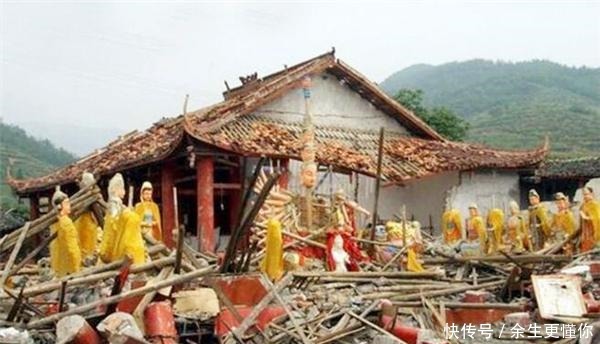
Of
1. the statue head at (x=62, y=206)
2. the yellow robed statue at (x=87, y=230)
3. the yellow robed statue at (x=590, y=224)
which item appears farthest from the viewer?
the yellow robed statue at (x=590, y=224)

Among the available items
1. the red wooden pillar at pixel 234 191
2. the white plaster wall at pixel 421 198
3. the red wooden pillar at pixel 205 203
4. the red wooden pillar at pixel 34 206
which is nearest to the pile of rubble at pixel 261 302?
the red wooden pillar at pixel 205 203

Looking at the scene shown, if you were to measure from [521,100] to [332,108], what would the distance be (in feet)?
159

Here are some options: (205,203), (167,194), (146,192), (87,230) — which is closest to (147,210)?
(146,192)

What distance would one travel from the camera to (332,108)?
22.5 m

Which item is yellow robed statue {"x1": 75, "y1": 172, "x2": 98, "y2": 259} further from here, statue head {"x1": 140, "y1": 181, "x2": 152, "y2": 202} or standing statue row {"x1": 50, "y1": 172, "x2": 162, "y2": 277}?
statue head {"x1": 140, "y1": 181, "x2": 152, "y2": 202}

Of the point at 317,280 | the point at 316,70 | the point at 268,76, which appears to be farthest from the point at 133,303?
the point at 268,76

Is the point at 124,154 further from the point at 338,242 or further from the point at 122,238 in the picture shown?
the point at 122,238

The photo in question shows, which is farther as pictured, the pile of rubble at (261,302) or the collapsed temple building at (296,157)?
the collapsed temple building at (296,157)

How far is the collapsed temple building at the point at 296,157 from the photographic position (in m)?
17.4

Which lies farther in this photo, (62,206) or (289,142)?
(289,142)

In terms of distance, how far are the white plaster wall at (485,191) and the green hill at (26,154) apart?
1251 inches

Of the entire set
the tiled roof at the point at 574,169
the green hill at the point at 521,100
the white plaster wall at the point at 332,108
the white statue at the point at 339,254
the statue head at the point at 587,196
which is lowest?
the white statue at the point at 339,254

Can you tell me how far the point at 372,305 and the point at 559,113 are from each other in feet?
165

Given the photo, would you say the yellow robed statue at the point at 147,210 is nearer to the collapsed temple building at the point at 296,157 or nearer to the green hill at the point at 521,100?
the collapsed temple building at the point at 296,157
